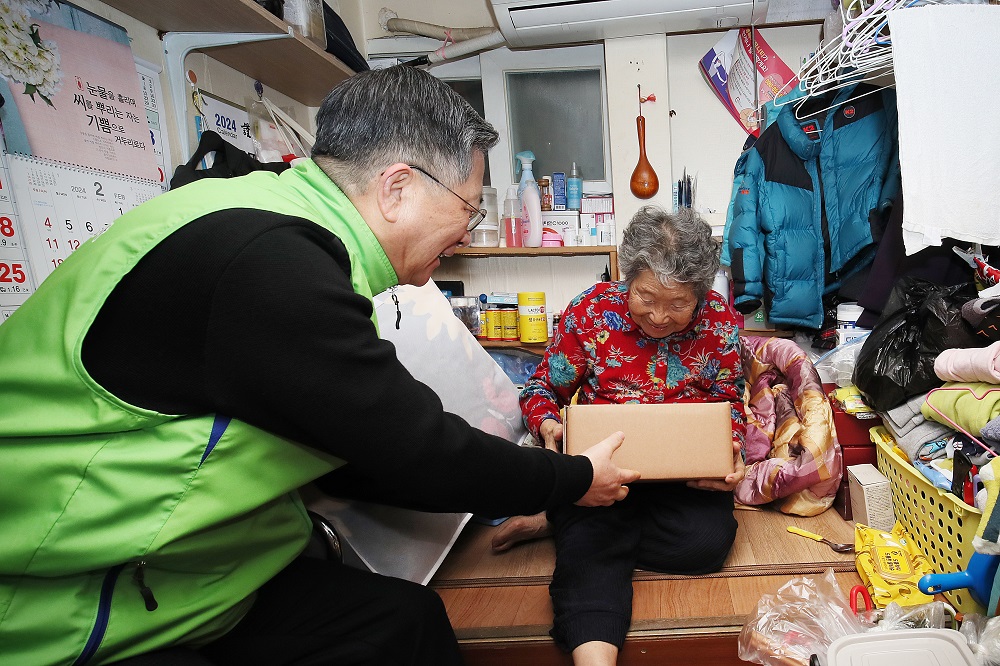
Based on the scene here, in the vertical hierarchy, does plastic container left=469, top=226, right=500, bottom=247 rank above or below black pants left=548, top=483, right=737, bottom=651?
above

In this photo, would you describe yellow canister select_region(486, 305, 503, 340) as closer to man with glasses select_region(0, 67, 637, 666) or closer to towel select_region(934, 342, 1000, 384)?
towel select_region(934, 342, 1000, 384)

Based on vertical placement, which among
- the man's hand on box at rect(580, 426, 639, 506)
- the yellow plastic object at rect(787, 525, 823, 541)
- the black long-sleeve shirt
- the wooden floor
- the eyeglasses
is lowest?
the wooden floor

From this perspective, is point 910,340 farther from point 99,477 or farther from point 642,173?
point 99,477

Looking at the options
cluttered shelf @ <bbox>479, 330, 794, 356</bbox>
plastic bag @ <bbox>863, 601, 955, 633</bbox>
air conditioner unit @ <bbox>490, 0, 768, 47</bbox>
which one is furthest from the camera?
cluttered shelf @ <bbox>479, 330, 794, 356</bbox>

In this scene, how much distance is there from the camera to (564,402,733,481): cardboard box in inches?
54.6

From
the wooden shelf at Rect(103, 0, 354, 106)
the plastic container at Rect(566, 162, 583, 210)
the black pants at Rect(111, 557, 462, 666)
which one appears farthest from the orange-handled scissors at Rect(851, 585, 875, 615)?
the wooden shelf at Rect(103, 0, 354, 106)

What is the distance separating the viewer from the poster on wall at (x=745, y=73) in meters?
2.50

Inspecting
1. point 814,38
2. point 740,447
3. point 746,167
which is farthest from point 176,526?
point 814,38

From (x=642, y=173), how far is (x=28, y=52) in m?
2.03

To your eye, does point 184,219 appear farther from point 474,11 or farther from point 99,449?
point 474,11

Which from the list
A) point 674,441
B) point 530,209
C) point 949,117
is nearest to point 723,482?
point 674,441

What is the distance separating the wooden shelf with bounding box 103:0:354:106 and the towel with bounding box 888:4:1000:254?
1574 millimetres

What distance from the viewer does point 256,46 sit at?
5.77ft

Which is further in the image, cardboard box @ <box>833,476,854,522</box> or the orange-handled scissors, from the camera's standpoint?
cardboard box @ <box>833,476,854,522</box>
